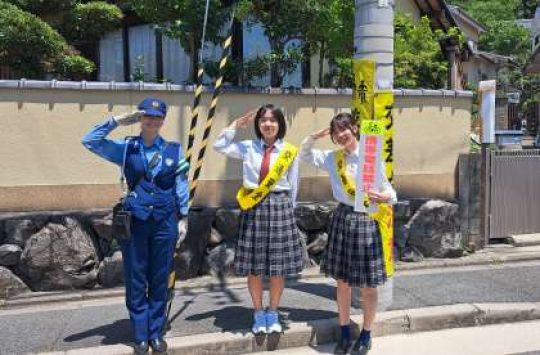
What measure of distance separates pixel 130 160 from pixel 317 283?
126 inches

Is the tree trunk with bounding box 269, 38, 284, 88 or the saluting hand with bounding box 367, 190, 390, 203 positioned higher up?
the tree trunk with bounding box 269, 38, 284, 88

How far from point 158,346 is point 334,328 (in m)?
1.55

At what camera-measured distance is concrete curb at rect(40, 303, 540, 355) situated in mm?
4652

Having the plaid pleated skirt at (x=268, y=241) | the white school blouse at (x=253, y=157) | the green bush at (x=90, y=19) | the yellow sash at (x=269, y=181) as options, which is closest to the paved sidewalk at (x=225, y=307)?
the plaid pleated skirt at (x=268, y=241)

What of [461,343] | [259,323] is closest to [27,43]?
[259,323]

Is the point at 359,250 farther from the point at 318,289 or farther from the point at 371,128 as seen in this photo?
the point at 318,289

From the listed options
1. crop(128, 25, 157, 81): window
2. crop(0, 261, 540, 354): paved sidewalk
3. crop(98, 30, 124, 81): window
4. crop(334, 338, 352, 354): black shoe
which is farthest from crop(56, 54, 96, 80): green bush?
crop(334, 338, 352, 354): black shoe

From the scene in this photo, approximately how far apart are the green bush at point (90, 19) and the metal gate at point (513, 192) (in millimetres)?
6278

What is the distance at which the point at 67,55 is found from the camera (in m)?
8.70

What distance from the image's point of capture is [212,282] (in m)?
6.75

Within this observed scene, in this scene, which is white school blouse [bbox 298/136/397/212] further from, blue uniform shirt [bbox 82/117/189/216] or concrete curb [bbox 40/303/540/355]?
concrete curb [bbox 40/303/540/355]

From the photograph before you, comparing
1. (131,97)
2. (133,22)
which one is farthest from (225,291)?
(133,22)

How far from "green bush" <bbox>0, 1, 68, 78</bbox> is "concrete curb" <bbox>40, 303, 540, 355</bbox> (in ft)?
16.6

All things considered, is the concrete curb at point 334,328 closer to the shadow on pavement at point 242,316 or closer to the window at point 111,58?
the shadow on pavement at point 242,316
